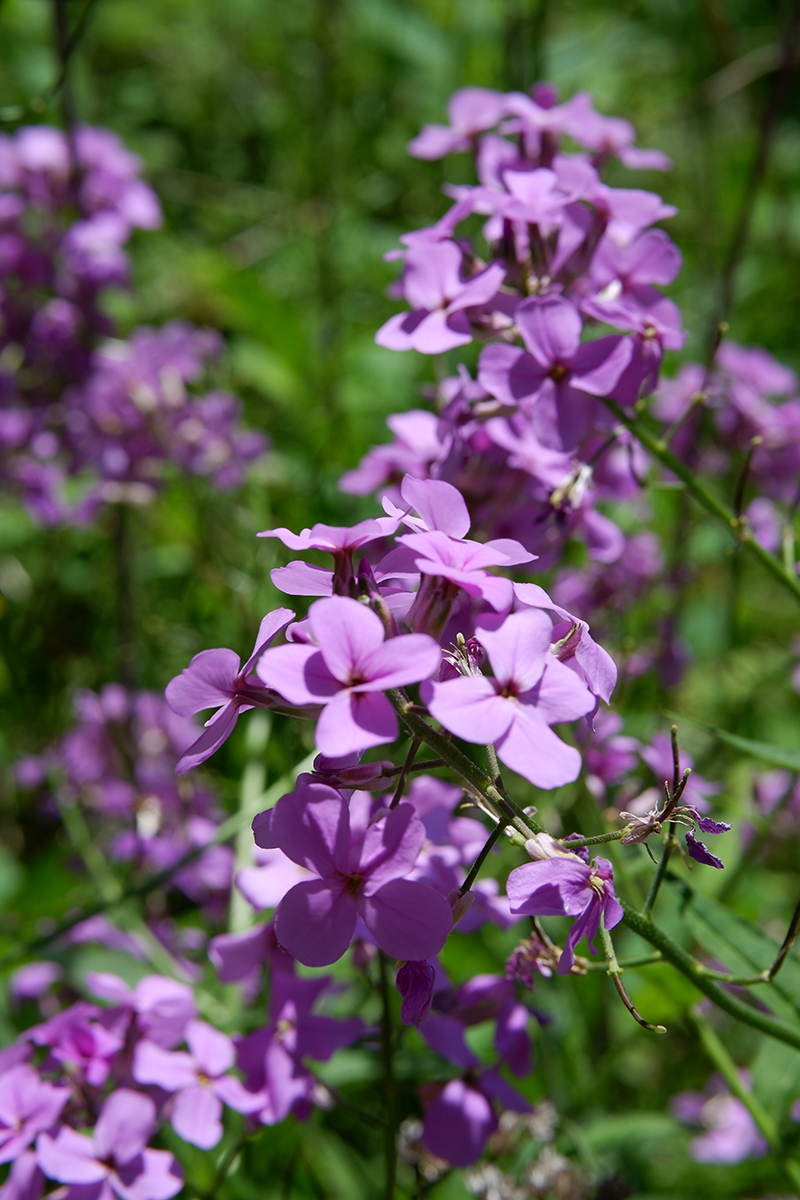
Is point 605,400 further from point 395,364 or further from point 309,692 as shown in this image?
point 395,364

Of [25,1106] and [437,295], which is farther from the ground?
[437,295]

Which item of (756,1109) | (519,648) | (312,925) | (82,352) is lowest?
(756,1109)

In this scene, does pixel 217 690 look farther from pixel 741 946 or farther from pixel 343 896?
pixel 741 946

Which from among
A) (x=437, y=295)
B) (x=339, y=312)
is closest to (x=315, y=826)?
(x=437, y=295)

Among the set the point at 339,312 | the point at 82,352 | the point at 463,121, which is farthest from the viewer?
the point at 339,312

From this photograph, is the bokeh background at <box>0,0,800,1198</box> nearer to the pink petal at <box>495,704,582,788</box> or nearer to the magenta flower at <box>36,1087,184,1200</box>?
the magenta flower at <box>36,1087,184,1200</box>

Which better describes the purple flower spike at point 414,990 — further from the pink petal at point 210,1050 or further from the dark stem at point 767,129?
the dark stem at point 767,129

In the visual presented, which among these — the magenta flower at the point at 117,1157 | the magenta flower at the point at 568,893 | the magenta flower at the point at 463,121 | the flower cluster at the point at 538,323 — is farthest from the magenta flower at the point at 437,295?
the magenta flower at the point at 117,1157
